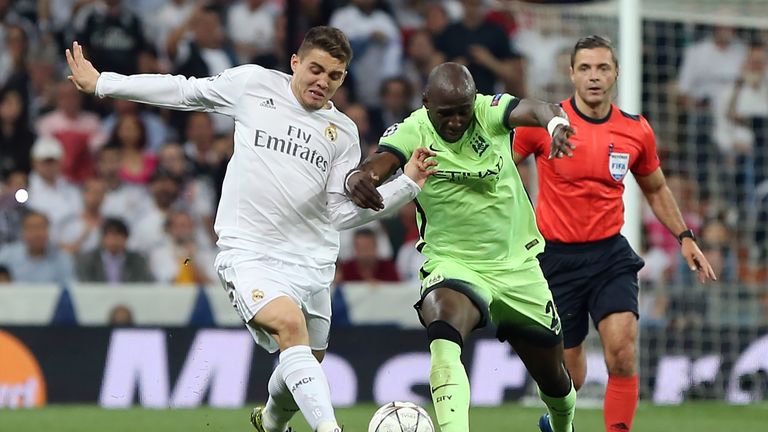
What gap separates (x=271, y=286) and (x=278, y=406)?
1.07 metres

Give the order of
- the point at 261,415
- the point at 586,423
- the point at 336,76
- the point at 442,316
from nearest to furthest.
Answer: the point at 442,316 → the point at 336,76 → the point at 261,415 → the point at 586,423

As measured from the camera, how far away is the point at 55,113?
46.2 feet

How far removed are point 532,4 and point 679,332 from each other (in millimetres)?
3322

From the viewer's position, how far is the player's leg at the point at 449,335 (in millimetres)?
6422

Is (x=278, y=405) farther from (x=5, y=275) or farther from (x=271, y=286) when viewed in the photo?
(x=5, y=275)

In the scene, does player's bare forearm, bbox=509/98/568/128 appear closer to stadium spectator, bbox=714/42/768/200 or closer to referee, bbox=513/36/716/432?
referee, bbox=513/36/716/432

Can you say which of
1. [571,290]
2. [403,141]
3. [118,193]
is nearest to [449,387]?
[403,141]

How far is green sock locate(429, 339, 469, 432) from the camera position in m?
6.39

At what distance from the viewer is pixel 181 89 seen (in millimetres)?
7156

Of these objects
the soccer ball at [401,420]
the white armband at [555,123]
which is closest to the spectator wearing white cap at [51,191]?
the soccer ball at [401,420]

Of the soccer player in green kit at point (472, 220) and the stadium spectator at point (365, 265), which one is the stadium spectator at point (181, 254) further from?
the soccer player in green kit at point (472, 220)

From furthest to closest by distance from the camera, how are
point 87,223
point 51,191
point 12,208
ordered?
1. point 51,191
2. point 87,223
3. point 12,208

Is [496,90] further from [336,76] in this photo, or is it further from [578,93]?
[336,76]

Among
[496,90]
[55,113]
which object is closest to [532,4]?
[496,90]
